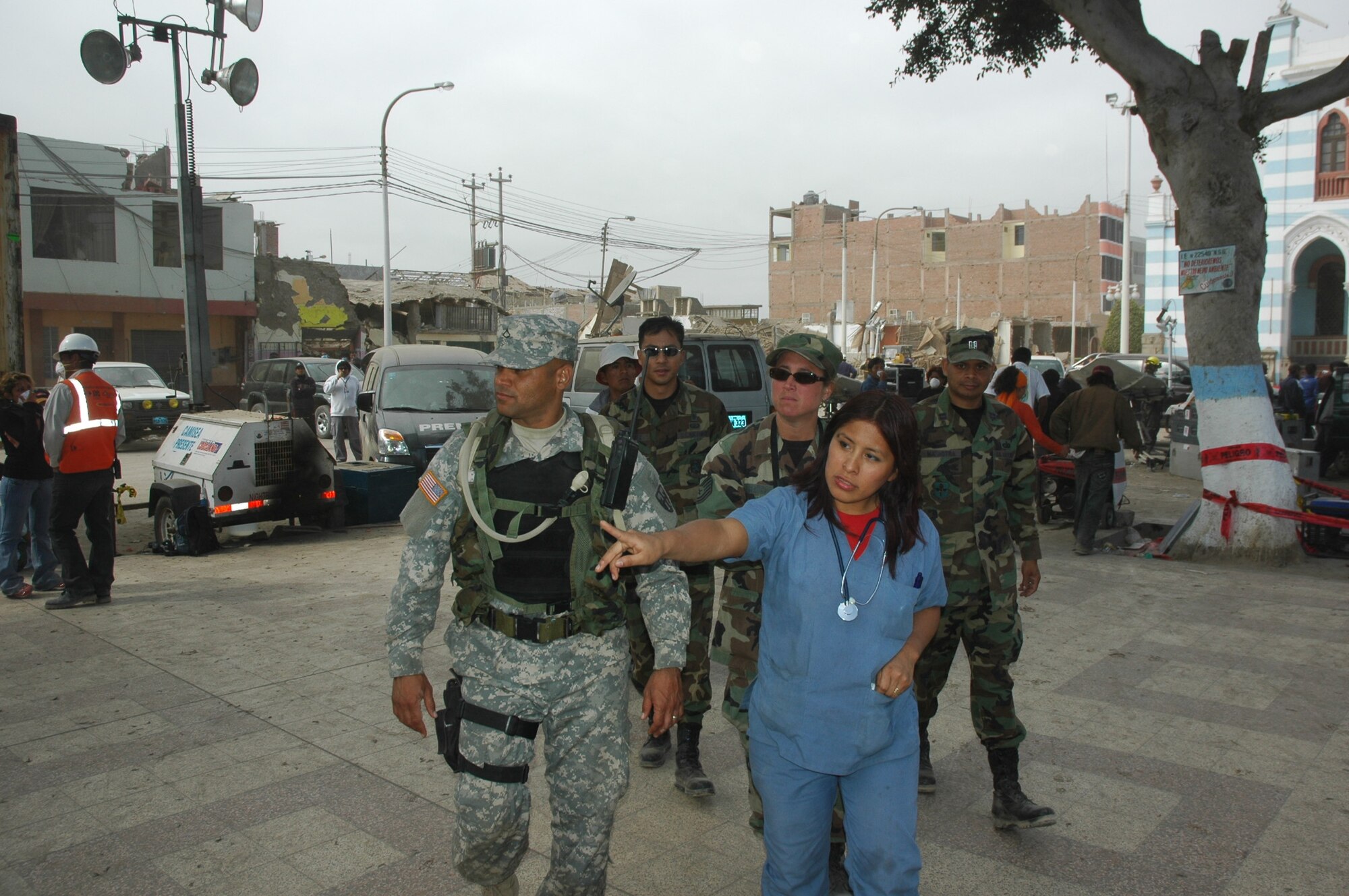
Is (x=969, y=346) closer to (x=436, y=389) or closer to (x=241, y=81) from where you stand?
(x=436, y=389)

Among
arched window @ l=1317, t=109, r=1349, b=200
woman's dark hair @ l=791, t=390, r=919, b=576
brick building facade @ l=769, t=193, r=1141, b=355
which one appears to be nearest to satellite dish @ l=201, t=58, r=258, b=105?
woman's dark hair @ l=791, t=390, r=919, b=576

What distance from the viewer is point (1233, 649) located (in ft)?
20.2

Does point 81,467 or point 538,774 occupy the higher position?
point 81,467

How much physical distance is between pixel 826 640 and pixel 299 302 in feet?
108

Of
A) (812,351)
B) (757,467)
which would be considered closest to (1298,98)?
(812,351)

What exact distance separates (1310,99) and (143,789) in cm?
1034

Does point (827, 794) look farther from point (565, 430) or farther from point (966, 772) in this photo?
point (966, 772)

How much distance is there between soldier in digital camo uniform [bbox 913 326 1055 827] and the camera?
3746mm

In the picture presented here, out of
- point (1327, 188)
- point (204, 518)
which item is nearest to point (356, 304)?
point (204, 518)

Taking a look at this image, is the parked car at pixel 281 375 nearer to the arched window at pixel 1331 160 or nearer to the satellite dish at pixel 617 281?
the satellite dish at pixel 617 281

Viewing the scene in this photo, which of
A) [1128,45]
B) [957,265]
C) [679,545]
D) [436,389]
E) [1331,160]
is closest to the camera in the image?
[679,545]

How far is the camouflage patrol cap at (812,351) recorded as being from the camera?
3.46 meters

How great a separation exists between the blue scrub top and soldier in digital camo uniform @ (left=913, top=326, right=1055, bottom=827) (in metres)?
1.18

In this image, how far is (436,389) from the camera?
40.9 feet
